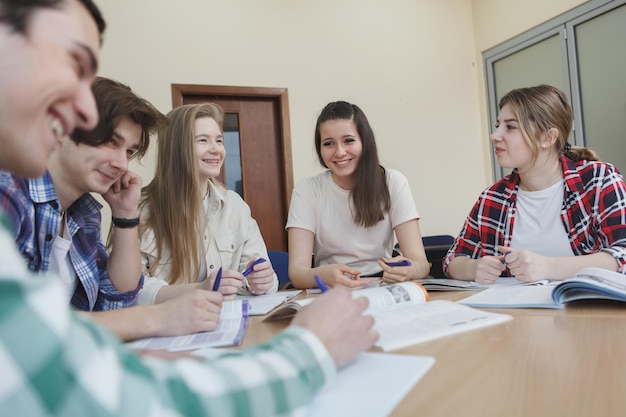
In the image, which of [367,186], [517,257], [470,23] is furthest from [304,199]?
[470,23]

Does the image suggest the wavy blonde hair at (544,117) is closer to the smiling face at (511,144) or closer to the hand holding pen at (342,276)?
the smiling face at (511,144)

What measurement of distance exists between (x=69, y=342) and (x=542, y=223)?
5.62 ft

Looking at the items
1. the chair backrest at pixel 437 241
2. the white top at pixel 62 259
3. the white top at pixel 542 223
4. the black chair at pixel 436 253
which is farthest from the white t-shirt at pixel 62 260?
the chair backrest at pixel 437 241

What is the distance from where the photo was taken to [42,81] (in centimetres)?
44

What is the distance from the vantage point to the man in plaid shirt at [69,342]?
0.33 metres

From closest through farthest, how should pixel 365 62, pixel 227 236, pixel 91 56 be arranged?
pixel 91 56
pixel 227 236
pixel 365 62

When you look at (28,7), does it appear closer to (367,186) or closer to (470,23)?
(367,186)

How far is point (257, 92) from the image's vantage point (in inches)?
149

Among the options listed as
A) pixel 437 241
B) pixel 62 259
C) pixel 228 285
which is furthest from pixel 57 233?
pixel 437 241

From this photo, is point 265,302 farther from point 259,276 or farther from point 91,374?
point 91,374

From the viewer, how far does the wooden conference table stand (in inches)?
20.8

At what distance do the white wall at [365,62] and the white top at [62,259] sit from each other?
2.29 metres

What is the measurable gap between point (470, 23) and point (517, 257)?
3.90 metres

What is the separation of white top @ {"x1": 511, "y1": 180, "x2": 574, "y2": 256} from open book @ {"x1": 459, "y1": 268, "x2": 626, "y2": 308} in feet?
1.96
